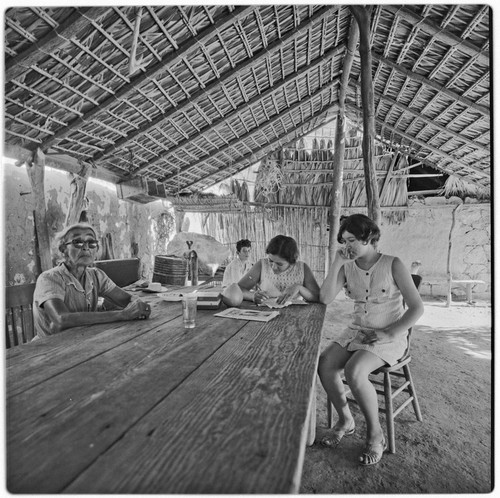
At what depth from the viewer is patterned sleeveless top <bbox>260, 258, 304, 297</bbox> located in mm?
2773

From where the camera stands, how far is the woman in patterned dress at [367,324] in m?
2.03

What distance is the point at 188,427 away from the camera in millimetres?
827

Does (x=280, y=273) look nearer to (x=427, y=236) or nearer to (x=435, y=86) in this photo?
(x=435, y=86)

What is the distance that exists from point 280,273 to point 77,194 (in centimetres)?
288

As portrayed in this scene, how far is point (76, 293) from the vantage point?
7.23 feet

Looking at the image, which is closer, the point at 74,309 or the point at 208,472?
the point at 208,472

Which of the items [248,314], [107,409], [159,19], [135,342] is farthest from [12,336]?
[159,19]

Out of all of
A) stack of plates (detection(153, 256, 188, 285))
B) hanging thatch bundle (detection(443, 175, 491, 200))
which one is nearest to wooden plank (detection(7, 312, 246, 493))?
stack of plates (detection(153, 256, 188, 285))

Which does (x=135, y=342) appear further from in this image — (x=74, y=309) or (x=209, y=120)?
(x=209, y=120)

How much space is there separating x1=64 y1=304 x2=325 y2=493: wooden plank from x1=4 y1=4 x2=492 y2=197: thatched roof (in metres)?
1.38

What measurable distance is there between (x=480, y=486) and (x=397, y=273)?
3.92 ft

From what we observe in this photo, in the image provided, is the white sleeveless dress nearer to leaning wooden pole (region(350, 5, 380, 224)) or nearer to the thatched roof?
the thatched roof

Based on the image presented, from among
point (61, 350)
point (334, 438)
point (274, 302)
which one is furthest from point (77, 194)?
point (334, 438)

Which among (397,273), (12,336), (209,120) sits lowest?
(12,336)
